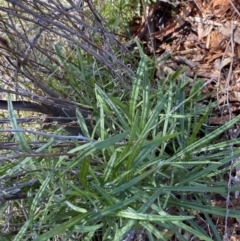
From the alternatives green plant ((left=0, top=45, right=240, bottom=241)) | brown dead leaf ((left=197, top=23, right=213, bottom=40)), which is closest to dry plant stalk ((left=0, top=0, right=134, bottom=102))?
green plant ((left=0, top=45, right=240, bottom=241))

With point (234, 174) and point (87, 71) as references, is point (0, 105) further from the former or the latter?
point (234, 174)

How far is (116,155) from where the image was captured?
1.11m

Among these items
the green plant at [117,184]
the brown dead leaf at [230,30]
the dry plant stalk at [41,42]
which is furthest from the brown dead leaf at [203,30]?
the green plant at [117,184]

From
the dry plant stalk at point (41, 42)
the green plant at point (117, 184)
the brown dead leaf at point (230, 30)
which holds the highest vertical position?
the dry plant stalk at point (41, 42)

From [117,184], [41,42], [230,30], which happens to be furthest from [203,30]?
[117,184]

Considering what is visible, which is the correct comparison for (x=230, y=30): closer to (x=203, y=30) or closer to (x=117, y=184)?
(x=203, y=30)

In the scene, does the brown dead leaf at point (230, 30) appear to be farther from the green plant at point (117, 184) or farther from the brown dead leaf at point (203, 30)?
the green plant at point (117, 184)

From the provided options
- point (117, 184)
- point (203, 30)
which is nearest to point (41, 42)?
point (203, 30)

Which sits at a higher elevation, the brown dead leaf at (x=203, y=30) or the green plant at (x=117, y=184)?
the brown dead leaf at (x=203, y=30)

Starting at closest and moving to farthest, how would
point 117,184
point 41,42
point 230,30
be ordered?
point 117,184 → point 230,30 → point 41,42

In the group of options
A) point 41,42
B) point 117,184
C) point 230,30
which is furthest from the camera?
point 41,42

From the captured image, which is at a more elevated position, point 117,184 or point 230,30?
point 230,30

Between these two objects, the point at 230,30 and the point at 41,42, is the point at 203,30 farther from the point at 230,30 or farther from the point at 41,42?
the point at 41,42

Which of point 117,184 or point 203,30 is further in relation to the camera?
point 203,30
